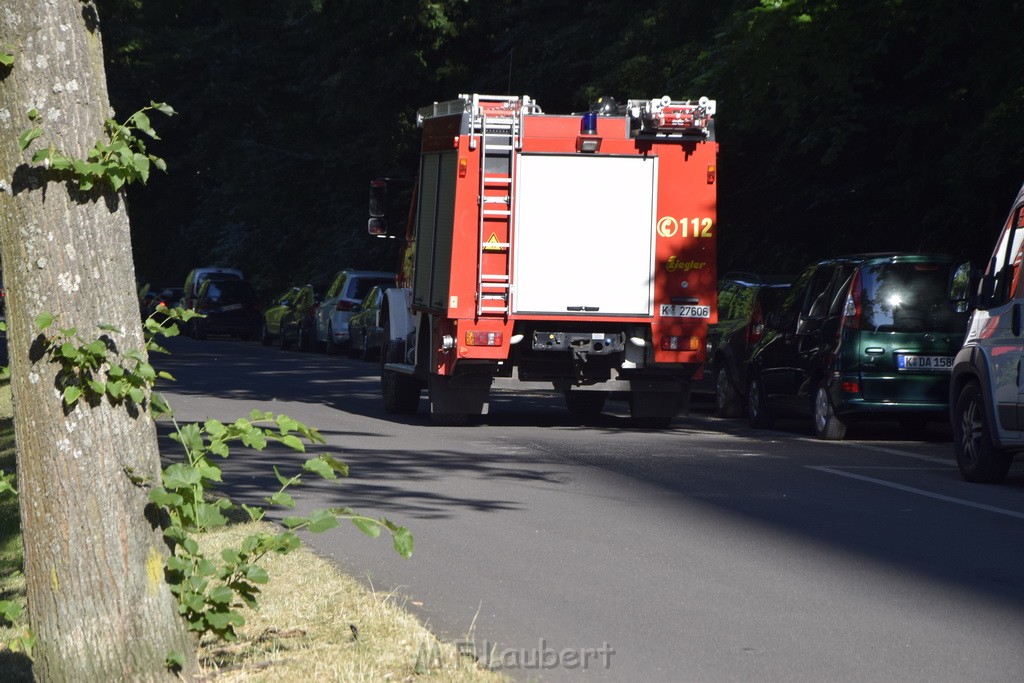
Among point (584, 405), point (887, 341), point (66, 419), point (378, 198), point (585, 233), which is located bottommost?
point (584, 405)

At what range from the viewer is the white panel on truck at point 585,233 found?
15.3m

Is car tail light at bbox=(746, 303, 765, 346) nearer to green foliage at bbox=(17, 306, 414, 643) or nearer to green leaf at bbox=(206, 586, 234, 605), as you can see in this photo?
green foliage at bbox=(17, 306, 414, 643)

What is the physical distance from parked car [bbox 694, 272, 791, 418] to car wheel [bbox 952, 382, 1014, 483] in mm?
5585

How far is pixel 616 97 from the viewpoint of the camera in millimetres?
26047

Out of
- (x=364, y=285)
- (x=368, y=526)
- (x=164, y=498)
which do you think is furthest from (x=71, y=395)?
(x=364, y=285)

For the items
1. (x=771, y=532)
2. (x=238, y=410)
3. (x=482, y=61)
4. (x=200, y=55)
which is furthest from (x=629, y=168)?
(x=200, y=55)

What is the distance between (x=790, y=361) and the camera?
15984mm

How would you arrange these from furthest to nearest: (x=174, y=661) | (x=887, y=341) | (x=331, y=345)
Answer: (x=331, y=345), (x=887, y=341), (x=174, y=661)

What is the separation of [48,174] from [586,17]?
26.9 metres

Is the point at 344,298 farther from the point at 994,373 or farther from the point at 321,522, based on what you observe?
the point at 321,522

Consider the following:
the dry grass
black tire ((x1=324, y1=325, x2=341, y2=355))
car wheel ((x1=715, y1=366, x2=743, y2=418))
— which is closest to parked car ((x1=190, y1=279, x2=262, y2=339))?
black tire ((x1=324, y1=325, x2=341, y2=355))

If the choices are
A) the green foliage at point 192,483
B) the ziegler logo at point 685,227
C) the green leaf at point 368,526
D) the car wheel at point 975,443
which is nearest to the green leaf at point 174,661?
the green foliage at point 192,483

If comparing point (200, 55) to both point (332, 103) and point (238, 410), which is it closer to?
point (332, 103)

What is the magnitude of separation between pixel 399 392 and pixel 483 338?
286 centimetres
